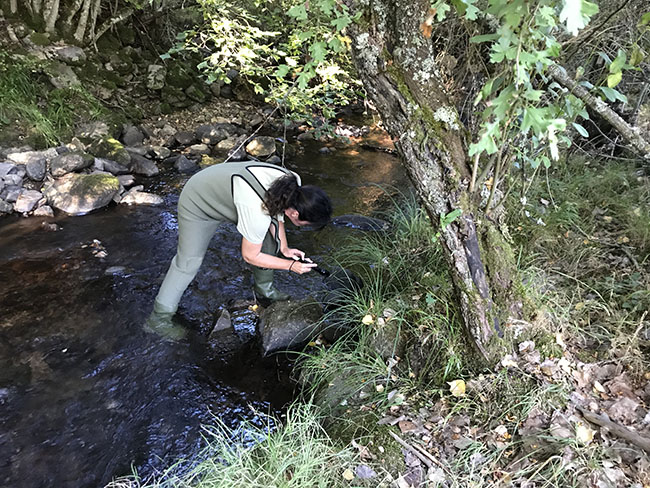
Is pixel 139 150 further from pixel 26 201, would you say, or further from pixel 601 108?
pixel 601 108

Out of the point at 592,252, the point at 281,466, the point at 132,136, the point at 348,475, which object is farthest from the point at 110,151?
the point at 592,252

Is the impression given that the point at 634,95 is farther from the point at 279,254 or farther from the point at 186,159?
the point at 186,159

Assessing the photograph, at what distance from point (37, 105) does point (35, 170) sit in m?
2.11

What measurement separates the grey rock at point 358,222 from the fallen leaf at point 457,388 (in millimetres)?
3118

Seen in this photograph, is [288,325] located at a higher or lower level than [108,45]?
lower

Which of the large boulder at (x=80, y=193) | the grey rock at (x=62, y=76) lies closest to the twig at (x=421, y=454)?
the large boulder at (x=80, y=193)

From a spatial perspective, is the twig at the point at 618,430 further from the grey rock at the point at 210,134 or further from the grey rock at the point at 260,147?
the grey rock at the point at 210,134

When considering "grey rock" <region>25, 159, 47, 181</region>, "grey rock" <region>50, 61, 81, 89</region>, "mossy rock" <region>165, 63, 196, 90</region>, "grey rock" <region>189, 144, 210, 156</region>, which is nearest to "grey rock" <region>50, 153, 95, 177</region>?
"grey rock" <region>25, 159, 47, 181</region>

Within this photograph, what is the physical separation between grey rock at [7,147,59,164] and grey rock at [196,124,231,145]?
314 centimetres

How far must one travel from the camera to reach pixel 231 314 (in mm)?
4090

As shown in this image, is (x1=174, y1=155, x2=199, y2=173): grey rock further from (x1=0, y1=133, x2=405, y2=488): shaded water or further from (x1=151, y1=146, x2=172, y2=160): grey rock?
(x1=0, y1=133, x2=405, y2=488): shaded water

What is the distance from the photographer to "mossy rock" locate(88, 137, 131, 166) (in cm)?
734

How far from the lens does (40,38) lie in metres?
8.17

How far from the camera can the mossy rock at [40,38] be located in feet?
26.5
